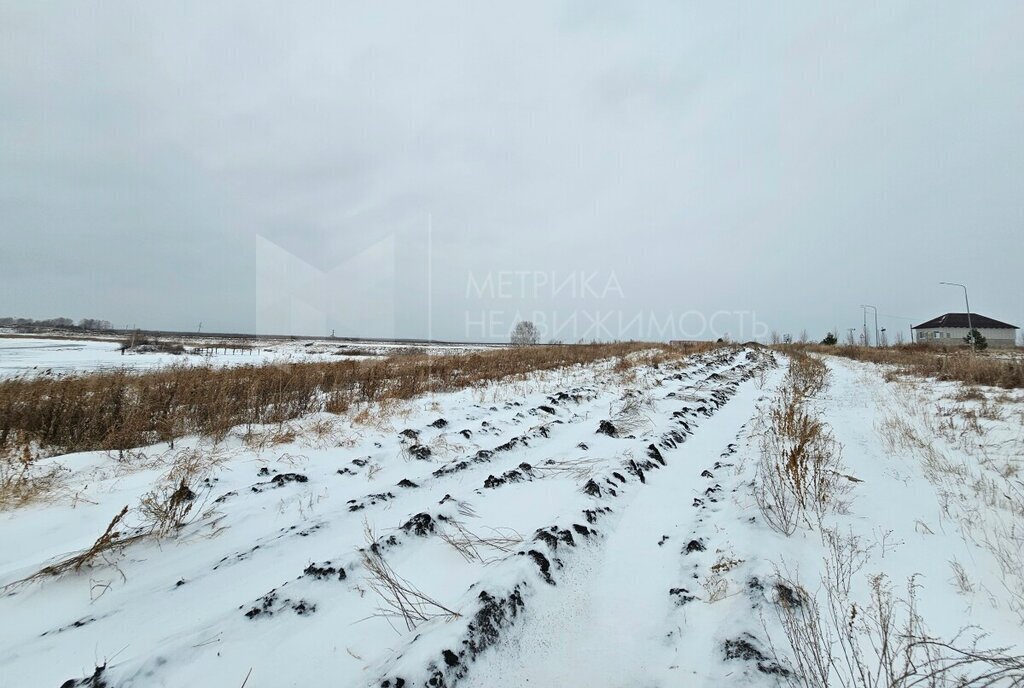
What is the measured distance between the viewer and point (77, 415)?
561cm

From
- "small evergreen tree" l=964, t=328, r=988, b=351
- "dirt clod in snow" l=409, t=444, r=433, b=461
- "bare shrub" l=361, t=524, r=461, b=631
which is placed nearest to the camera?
"bare shrub" l=361, t=524, r=461, b=631

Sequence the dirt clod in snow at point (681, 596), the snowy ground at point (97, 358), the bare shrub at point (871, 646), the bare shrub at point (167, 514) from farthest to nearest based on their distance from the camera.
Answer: the snowy ground at point (97, 358) → the bare shrub at point (167, 514) → the dirt clod in snow at point (681, 596) → the bare shrub at point (871, 646)

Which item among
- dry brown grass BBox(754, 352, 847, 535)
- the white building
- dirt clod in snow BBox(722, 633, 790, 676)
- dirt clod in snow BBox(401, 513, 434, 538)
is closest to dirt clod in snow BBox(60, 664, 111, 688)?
dirt clod in snow BBox(401, 513, 434, 538)

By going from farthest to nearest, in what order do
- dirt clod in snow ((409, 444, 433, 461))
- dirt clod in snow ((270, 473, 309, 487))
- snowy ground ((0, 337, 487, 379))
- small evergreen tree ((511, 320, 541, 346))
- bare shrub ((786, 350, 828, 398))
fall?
1. small evergreen tree ((511, 320, 541, 346))
2. snowy ground ((0, 337, 487, 379))
3. bare shrub ((786, 350, 828, 398))
4. dirt clod in snow ((409, 444, 433, 461))
5. dirt clod in snow ((270, 473, 309, 487))

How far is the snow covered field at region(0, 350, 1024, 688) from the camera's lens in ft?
6.17

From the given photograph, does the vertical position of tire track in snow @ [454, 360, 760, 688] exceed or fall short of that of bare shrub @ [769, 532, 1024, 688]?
it falls short

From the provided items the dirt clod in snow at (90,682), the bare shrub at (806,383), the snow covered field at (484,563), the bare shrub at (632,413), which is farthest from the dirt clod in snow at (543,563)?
the bare shrub at (806,383)

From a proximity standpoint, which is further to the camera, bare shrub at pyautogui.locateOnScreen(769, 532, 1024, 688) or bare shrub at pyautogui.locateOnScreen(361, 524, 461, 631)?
bare shrub at pyautogui.locateOnScreen(361, 524, 461, 631)

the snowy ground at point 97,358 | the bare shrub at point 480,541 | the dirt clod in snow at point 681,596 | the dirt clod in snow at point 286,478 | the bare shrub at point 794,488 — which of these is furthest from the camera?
the snowy ground at point 97,358

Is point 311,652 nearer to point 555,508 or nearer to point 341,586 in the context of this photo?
point 341,586

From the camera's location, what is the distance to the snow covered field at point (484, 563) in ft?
6.17

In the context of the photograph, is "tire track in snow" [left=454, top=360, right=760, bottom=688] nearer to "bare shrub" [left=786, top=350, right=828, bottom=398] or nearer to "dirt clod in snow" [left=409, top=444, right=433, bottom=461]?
"dirt clod in snow" [left=409, top=444, right=433, bottom=461]

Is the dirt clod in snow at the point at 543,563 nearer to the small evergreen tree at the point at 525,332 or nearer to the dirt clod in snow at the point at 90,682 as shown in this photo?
the dirt clod in snow at the point at 90,682

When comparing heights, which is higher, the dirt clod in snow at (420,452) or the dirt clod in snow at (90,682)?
the dirt clod in snow at (420,452)
